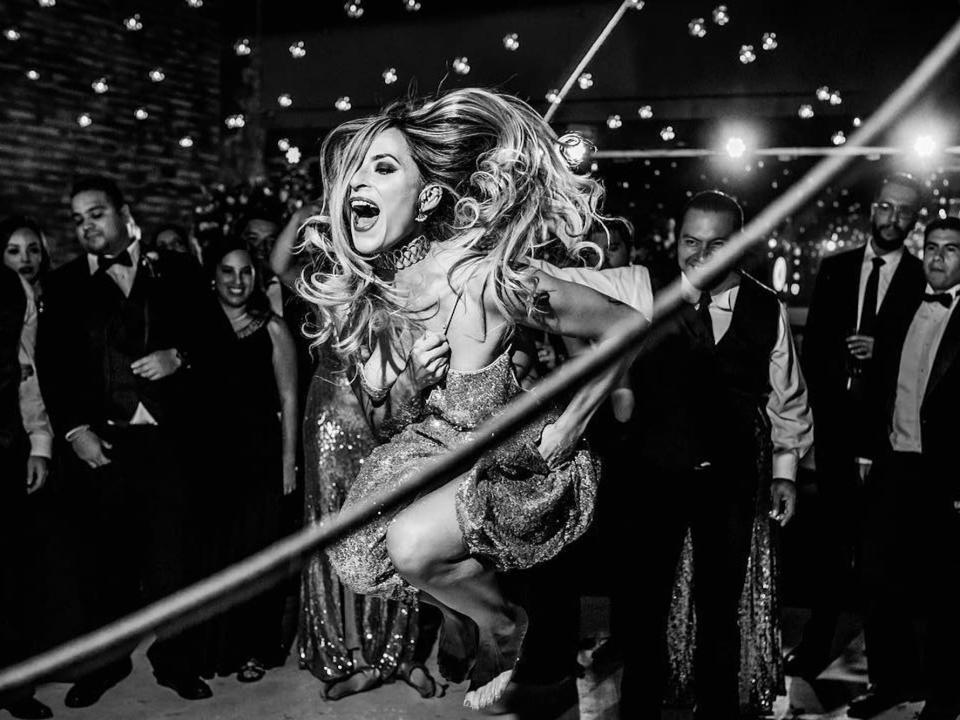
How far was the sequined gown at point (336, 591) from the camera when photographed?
4316mm

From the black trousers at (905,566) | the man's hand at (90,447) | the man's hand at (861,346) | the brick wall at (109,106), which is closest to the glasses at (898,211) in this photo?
the man's hand at (861,346)

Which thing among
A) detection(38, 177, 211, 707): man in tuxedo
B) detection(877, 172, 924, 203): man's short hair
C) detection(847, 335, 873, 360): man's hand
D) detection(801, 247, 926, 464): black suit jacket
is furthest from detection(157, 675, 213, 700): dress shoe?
detection(877, 172, 924, 203): man's short hair

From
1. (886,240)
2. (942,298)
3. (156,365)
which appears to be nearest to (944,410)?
(942,298)

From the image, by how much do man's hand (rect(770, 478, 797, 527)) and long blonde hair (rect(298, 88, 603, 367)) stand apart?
1414 millimetres

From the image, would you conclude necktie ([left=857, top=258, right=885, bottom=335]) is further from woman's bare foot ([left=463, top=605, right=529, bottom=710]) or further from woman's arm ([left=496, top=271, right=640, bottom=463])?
woman's bare foot ([left=463, top=605, right=529, bottom=710])

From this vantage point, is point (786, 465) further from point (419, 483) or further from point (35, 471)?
point (35, 471)

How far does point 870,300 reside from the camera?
4.71m

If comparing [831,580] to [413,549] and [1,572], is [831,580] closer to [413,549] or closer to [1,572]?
[413,549]

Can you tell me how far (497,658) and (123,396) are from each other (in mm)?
2012

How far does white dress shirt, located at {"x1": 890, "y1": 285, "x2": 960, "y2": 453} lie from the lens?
4359 mm

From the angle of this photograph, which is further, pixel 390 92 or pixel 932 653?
pixel 390 92

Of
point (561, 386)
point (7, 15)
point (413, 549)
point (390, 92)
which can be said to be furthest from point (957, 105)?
point (7, 15)

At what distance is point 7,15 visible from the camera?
9125 mm

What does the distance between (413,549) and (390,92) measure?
276 inches
